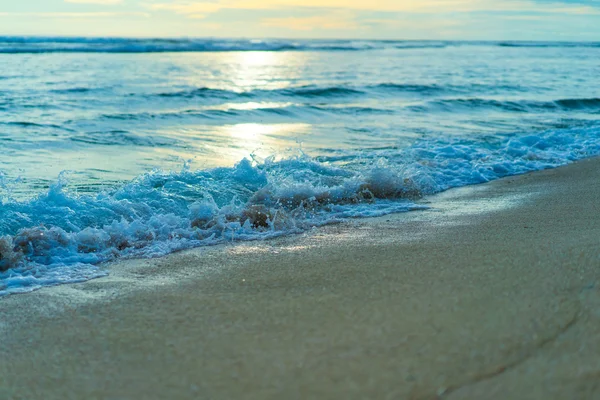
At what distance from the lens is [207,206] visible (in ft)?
17.2

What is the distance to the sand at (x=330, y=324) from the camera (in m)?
2.25

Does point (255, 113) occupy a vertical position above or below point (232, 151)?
above

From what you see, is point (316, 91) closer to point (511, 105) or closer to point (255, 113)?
point (255, 113)

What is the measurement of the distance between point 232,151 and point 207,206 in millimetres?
3905

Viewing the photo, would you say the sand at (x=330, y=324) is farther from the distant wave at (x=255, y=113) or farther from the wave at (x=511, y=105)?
the wave at (x=511, y=105)

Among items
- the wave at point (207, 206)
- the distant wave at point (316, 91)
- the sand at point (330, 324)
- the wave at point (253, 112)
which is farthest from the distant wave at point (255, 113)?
the sand at point (330, 324)

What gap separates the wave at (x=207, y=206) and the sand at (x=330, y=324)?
487 mm

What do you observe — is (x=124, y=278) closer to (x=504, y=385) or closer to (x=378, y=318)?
(x=378, y=318)

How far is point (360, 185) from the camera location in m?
6.21

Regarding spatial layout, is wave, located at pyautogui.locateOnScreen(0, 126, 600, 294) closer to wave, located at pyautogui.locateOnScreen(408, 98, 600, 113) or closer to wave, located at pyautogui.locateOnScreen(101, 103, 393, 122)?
wave, located at pyautogui.locateOnScreen(101, 103, 393, 122)

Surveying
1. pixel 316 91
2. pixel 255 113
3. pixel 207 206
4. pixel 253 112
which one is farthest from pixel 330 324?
pixel 316 91

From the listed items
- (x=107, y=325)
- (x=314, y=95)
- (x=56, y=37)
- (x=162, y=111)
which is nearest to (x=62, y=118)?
(x=162, y=111)

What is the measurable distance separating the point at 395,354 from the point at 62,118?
11.1 m

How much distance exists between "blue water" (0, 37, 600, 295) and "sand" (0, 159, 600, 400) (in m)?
0.80
